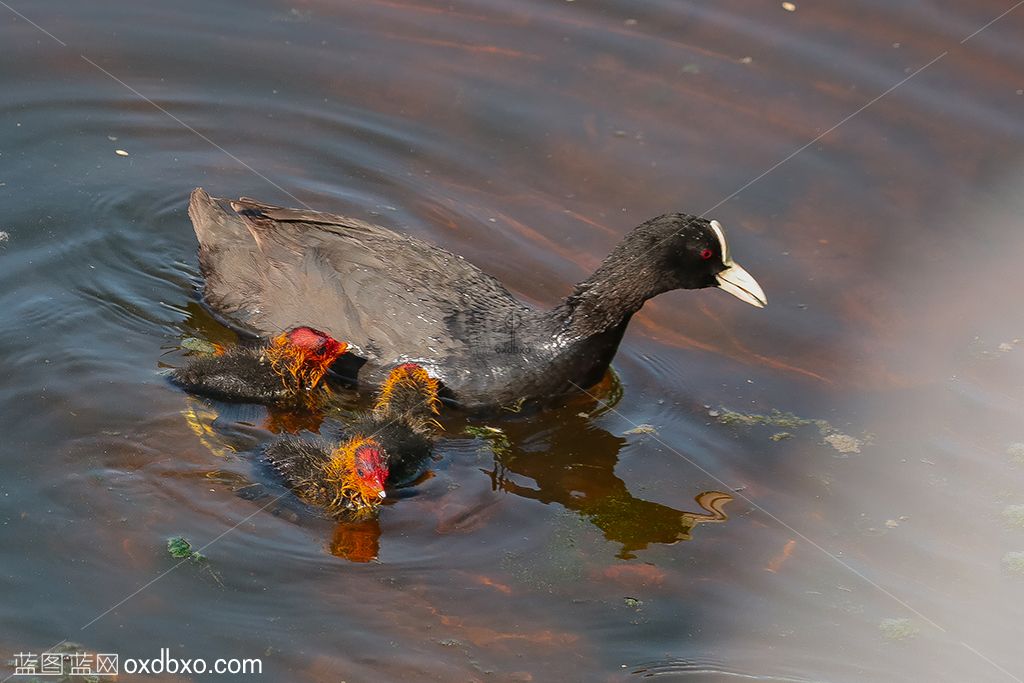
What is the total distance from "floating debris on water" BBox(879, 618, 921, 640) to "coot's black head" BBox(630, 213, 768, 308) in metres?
1.76

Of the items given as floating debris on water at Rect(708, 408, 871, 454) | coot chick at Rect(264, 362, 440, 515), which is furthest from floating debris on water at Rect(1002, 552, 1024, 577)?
coot chick at Rect(264, 362, 440, 515)

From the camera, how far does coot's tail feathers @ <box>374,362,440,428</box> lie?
5777 mm


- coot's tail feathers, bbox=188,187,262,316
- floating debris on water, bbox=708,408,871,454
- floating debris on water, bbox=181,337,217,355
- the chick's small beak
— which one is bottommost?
floating debris on water, bbox=181,337,217,355

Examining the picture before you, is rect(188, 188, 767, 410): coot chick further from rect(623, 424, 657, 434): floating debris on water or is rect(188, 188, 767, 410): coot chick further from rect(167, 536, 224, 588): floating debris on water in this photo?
rect(167, 536, 224, 588): floating debris on water

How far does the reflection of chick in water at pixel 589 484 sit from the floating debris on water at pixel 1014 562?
3.83 feet

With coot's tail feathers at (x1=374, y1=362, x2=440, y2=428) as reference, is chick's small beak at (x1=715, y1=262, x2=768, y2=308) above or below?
above

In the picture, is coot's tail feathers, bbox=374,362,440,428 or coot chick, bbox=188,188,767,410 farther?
coot chick, bbox=188,188,767,410

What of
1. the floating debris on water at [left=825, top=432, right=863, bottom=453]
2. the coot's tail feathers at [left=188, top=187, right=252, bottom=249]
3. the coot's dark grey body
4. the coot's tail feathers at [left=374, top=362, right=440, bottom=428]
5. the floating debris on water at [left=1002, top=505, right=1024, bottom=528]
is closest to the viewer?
the floating debris on water at [left=1002, top=505, right=1024, bottom=528]

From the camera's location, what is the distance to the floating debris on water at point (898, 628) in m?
4.92

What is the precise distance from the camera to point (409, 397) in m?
5.84

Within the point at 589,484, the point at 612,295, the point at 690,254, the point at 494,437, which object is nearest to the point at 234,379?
the point at 494,437

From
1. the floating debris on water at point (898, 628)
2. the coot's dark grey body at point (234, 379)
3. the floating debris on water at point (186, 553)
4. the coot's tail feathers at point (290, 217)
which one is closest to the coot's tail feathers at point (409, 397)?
the coot's dark grey body at point (234, 379)

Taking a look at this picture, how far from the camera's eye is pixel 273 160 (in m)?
7.77

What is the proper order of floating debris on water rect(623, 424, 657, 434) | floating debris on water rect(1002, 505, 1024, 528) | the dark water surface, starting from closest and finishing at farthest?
the dark water surface < floating debris on water rect(1002, 505, 1024, 528) < floating debris on water rect(623, 424, 657, 434)
